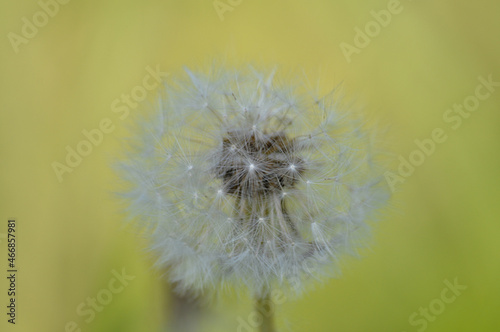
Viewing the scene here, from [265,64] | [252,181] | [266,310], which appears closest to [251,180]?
[252,181]

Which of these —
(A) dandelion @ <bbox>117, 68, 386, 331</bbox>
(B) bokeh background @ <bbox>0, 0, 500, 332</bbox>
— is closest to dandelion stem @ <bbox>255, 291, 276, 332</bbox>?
(A) dandelion @ <bbox>117, 68, 386, 331</bbox>

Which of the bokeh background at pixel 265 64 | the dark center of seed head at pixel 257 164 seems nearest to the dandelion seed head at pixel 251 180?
the dark center of seed head at pixel 257 164

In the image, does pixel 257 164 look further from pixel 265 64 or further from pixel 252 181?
pixel 265 64

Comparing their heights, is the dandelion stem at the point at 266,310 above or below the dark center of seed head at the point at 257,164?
below

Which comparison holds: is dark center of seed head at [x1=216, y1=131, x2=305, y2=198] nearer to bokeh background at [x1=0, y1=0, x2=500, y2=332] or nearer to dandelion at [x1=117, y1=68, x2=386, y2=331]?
dandelion at [x1=117, y1=68, x2=386, y2=331]

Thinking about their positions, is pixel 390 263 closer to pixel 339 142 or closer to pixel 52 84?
pixel 339 142

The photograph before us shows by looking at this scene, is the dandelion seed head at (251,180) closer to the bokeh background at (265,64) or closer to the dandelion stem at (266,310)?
the dandelion stem at (266,310)

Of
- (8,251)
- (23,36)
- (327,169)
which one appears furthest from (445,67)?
(8,251)
